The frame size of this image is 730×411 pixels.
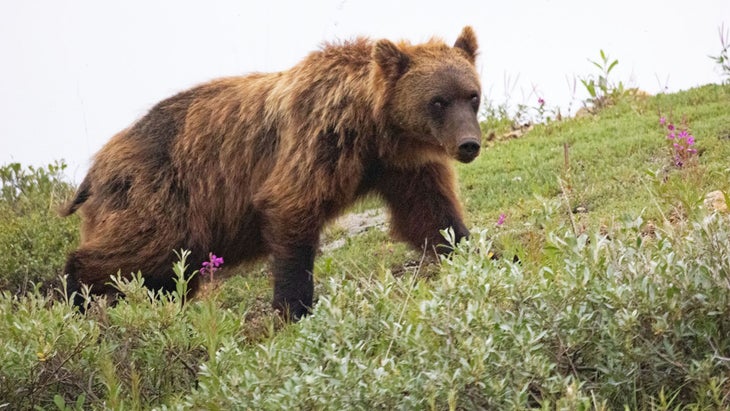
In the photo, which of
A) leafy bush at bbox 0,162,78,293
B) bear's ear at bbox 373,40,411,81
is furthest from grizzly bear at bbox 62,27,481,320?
leafy bush at bbox 0,162,78,293

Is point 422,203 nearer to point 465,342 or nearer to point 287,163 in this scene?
point 287,163

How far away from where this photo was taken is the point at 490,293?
379cm

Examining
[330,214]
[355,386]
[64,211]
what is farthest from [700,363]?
[64,211]

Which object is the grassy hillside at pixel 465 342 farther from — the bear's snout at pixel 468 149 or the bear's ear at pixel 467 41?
the bear's ear at pixel 467 41

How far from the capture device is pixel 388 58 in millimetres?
6840

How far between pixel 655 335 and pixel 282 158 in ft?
12.4

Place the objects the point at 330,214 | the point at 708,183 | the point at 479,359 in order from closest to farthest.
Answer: the point at 479,359
the point at 330,214
the point at 708,183

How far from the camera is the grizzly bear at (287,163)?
264 inches

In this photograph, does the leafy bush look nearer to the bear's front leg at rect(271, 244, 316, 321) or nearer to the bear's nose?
the bear's front leg at rect(271, 244, 316, 321)

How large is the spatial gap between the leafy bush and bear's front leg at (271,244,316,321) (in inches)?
94.1

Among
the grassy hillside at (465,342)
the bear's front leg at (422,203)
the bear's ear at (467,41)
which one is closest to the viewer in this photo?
the grassy hillside at (465,342)

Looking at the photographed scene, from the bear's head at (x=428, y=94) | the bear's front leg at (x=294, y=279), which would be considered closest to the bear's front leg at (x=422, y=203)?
the bear's head at (x=428, y=94)

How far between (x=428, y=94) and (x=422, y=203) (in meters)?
0.80

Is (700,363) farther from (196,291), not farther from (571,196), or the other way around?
(196,291)
